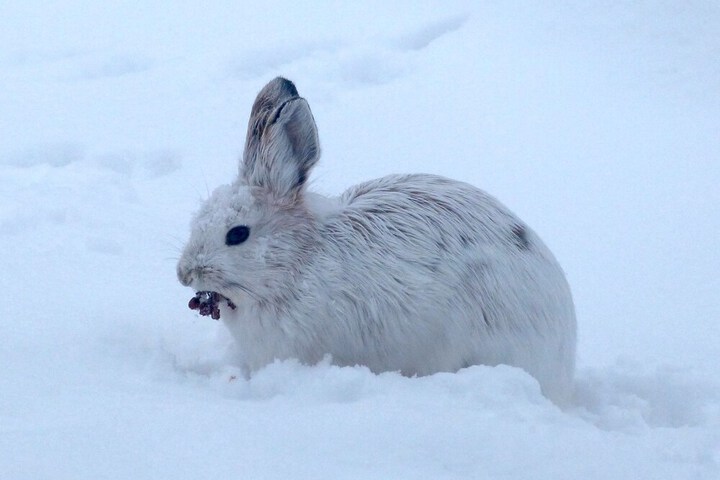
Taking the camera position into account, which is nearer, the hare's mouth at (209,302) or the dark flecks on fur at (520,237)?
the hare's mouth at (209,302)

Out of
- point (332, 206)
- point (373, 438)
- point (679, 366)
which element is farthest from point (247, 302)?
point (679, 366)

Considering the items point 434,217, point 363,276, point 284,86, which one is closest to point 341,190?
point 284,86

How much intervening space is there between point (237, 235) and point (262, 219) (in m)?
0.12

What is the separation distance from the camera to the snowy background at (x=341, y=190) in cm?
255

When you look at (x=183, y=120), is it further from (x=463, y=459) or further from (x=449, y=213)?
(x=463, y=459)

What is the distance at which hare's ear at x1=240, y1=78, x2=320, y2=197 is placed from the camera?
3736 mm

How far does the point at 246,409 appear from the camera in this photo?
2.79m

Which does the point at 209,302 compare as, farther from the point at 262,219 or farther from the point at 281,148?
the point at 281,148

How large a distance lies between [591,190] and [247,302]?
342 centimetres

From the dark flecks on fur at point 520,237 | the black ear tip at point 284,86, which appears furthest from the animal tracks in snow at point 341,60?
the dark flecks on fur at point 520,237

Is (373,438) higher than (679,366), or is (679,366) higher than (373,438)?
(679,366)

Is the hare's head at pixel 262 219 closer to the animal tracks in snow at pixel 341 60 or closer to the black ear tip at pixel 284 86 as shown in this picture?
the black ear tip at pixel 284 86

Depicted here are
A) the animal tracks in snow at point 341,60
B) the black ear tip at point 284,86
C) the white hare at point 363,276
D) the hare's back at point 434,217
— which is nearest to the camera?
the white hare at point 363,276

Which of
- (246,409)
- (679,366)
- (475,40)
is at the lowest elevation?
(246,409)
